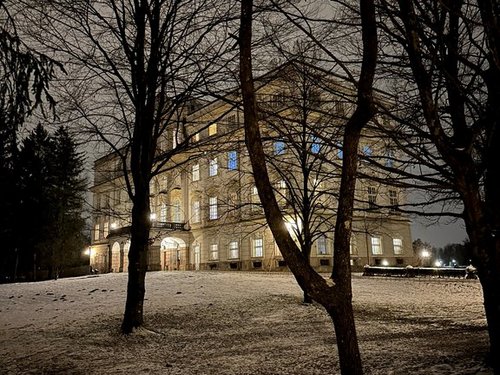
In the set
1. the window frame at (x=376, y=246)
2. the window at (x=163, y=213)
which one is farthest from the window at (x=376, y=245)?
the window at (x=163, y=213)

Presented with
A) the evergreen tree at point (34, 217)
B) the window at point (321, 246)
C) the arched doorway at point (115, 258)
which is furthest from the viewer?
the arched doorway at point (115, 258)

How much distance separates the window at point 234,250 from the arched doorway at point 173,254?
6.15 metres

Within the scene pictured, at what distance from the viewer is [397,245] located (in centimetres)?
3966

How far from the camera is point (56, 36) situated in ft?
30.7

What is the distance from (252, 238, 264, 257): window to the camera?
3716cm

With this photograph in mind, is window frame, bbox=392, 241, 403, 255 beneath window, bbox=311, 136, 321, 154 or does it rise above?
beneath

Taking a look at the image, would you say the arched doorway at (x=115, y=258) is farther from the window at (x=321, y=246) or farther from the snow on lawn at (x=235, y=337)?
the snow on lawn at (x=235, y=337)

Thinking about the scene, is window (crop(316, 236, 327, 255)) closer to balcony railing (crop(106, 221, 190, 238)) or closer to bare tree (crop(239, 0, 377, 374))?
balcony railing (crop(106, 221, 190, 238))

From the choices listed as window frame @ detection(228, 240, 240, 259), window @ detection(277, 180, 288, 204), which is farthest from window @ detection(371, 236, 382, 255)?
window frame @ detection(228, 240, 240, 259)

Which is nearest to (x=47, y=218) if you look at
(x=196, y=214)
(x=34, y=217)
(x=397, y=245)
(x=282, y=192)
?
(x=34, y=217)

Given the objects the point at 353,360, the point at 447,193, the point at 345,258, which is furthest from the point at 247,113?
the point at 447,193

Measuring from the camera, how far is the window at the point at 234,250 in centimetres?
3883

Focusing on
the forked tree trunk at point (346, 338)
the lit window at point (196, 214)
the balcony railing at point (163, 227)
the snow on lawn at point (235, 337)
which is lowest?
the snow on lawn at point (235, 337)

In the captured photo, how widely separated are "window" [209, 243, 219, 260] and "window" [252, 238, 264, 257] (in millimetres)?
4625
